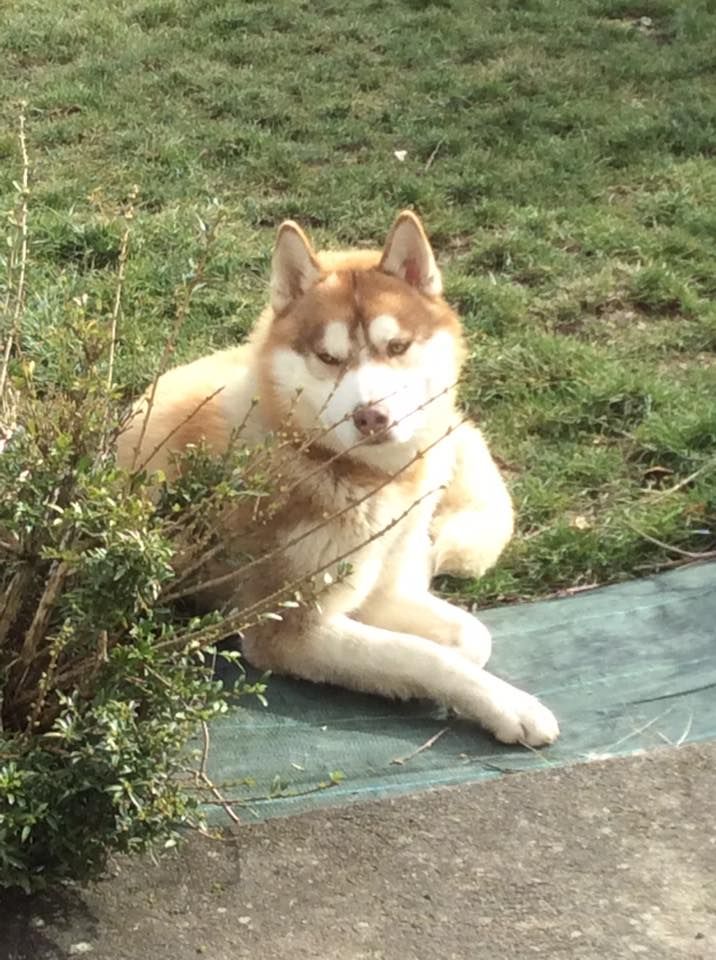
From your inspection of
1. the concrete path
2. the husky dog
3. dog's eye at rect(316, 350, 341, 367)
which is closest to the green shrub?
the concrete path

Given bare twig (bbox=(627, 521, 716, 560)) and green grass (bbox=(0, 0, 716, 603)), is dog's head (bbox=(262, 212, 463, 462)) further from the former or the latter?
bare twig (bbox=(627, 521, 716, 560))

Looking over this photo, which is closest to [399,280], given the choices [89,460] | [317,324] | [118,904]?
[317,324]

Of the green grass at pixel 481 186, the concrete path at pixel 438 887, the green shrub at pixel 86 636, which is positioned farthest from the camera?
the green grass at pixel 481 186

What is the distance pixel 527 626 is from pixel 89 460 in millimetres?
1809

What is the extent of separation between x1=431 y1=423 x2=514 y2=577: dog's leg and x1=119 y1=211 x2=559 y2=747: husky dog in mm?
13

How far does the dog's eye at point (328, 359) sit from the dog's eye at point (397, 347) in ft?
0.56

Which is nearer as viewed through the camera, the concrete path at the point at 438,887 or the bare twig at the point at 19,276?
the concrete path at the point at 438,887

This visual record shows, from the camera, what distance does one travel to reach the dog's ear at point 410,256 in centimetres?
390

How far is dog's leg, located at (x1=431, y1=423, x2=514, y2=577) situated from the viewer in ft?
14.1

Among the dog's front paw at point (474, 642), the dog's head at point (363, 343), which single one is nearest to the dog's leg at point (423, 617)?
the dog's front paw at point (474, 642)

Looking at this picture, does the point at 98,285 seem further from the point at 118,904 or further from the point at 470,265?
the point at 118,904

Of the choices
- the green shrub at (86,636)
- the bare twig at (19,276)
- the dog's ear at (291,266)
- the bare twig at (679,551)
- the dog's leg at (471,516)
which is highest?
the bare twig at (19,276)

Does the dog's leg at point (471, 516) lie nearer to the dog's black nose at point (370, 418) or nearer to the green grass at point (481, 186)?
the green grass at point (481, 186)

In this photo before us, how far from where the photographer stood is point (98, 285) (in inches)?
235
